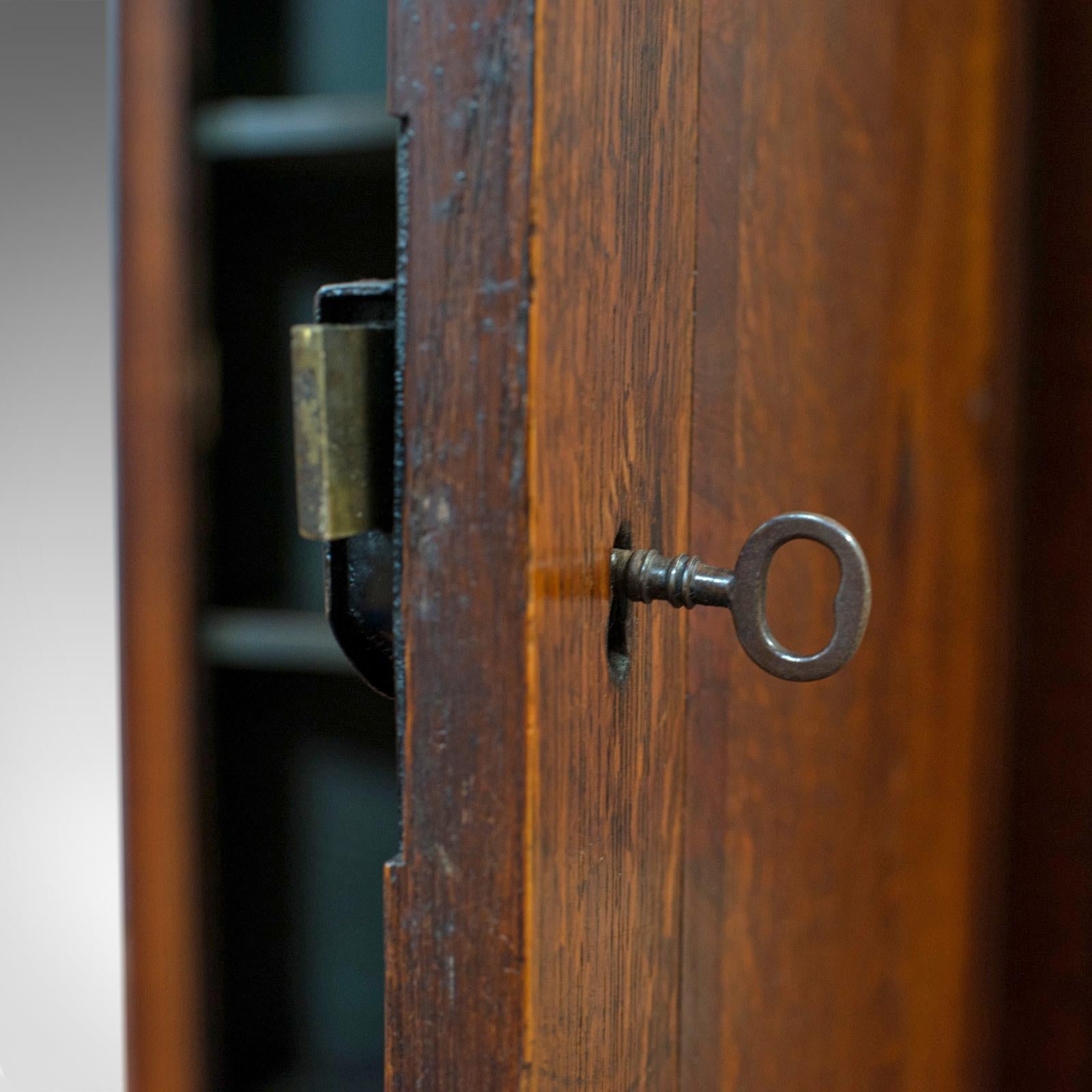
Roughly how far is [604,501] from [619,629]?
1.7 inches

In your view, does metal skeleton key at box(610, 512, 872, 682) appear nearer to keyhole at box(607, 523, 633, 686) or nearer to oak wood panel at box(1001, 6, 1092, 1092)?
keyhole at box(607, 523, 633, 686)

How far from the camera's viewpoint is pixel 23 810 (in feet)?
2.93

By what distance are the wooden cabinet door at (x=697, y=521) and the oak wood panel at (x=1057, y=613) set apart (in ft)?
0.09

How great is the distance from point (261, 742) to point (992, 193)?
619 millimetres

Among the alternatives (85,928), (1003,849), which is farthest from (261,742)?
(1003,849)

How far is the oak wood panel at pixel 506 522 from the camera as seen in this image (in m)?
0.28

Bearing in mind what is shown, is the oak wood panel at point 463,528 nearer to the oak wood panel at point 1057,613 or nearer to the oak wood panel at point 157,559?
the oak wood panel at point 157,559

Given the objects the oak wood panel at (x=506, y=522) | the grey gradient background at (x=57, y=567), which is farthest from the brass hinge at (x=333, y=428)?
the grey gradient background at (x=57, y=567)

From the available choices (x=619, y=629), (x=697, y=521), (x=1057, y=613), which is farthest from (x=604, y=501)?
(x=1057, y=613)

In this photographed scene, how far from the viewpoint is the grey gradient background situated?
85 cm

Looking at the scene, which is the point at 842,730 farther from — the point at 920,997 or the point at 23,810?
the point at 23,810

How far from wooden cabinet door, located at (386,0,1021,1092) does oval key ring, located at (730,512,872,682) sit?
0.13 feet

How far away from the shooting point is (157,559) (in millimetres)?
588

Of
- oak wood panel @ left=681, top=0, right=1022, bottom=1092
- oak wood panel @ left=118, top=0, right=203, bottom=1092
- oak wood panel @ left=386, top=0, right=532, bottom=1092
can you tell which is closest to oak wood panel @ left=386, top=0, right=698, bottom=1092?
oak wood panel @ left=386, top=0, right=532, bottom=1092
